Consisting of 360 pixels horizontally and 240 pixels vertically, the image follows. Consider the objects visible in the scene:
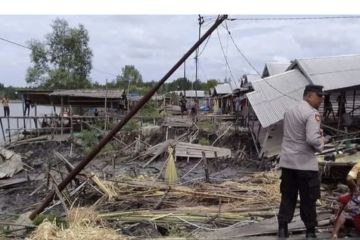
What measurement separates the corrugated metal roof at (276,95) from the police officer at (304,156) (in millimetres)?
10195

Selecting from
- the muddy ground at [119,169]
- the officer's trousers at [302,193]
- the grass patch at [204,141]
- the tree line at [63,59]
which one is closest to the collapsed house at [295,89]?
the muddy ground at [119,169]

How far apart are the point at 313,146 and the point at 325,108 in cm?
1456

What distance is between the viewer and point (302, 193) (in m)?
5.21

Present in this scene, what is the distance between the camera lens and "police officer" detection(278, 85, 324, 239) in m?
5.06

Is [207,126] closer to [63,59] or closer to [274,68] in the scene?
[274,68]

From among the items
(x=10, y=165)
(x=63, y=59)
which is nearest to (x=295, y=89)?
(x=10, y=165)

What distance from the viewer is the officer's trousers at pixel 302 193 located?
5121 millimetres

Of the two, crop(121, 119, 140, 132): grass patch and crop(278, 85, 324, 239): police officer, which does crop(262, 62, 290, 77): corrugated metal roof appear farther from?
crop(278, 85, 324, 239): police officer

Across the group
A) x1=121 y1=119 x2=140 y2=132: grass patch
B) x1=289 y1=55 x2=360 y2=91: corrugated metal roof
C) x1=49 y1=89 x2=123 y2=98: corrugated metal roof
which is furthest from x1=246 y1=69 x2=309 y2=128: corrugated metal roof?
x1=49 y1=89 x2=123 y2=98: corrugated metal roof

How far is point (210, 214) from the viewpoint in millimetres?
7211

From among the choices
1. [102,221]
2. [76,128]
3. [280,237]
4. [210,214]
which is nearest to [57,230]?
[102,221]

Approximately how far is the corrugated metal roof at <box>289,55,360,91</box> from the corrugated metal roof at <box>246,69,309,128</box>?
0.43 m

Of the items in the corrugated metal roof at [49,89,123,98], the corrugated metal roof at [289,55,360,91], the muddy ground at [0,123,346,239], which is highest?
the corrugated metal roof at [289,55,360,91]

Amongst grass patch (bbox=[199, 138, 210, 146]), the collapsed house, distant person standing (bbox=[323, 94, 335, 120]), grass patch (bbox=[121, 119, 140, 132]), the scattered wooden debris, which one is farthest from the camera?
grass patch (bbox=[121, 119, 140, 132])
